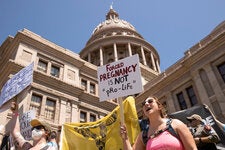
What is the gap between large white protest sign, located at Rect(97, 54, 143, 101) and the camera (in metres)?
4.46

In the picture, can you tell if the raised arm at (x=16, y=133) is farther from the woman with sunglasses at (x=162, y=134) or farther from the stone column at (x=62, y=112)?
the stone column at (x=62, y=112)

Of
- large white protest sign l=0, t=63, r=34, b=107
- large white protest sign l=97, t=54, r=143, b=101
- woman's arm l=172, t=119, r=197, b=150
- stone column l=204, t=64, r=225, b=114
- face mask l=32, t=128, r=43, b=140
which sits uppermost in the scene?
stone column l=204, t=64, r=225, b=114

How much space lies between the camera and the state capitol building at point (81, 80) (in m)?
17.2

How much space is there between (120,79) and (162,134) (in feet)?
6.65

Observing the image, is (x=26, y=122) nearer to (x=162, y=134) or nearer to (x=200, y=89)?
(x=162, y=134)

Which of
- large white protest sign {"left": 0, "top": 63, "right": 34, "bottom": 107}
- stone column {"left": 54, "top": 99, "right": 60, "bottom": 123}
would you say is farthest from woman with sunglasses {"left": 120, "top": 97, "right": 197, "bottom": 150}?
stone column {"left": 54, "top": 99, "right": 60, "bottom": 123}

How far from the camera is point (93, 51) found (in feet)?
149

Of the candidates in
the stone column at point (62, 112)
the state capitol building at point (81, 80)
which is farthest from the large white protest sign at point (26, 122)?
the stone column at point (62, 112)

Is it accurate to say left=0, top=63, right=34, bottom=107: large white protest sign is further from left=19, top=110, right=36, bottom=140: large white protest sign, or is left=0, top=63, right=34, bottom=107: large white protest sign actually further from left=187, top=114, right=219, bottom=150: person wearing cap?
left=187, top=114, right=219, bottom=150: person wearing cap

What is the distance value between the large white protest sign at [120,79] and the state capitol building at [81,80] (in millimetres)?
12651

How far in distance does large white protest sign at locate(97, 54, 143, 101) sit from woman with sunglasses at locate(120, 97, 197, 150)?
1.09 meters

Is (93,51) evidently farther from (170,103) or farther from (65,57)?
(170,103)

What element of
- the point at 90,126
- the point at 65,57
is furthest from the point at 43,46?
the point at 90,126

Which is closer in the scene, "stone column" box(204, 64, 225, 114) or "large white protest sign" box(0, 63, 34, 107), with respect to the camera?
"large white protest sign" box(0, 63, 34, 107)
